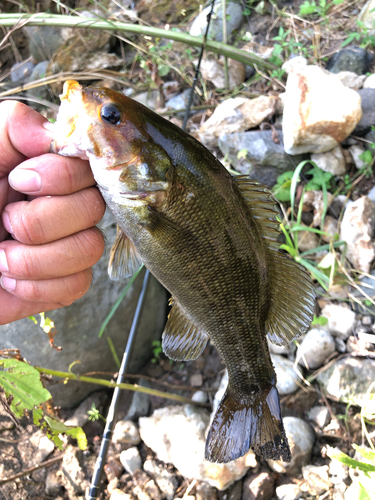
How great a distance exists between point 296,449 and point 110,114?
6.64ft

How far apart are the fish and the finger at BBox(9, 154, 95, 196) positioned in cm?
4

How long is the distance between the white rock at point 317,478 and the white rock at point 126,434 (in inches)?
40.9

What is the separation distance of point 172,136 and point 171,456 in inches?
77.1

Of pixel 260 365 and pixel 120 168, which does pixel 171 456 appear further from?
pixel 120 168

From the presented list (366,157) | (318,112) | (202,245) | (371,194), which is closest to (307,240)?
(371,194)

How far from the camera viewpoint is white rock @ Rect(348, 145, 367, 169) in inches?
113

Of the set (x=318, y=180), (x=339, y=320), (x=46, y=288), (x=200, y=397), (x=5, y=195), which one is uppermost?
(x=5, y=195)

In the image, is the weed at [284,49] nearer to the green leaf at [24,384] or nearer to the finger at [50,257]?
the finger at [50,257]

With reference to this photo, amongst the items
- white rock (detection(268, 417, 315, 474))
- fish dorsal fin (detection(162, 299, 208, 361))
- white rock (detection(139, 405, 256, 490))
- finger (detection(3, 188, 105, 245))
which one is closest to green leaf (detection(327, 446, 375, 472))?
fish dorsal fin (detection(162, 299, 208, 361))

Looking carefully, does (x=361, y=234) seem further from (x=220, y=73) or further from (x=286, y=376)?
(x=220, y=73)

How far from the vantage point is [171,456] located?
2.35m

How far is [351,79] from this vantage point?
321cm

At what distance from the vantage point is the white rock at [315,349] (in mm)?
2438

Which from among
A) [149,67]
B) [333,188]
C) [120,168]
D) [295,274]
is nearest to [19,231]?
[120,168]
